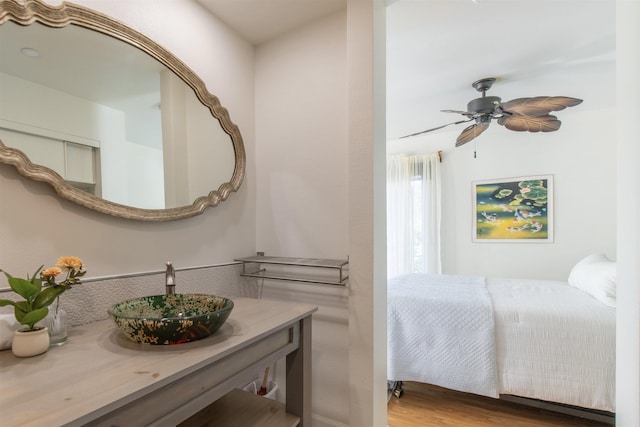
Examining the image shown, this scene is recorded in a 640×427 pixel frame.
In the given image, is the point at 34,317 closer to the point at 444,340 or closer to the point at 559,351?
the point at 444,340

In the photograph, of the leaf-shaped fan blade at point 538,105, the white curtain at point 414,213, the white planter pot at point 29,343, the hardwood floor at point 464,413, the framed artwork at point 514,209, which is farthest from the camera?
the white curtain at point 414,213

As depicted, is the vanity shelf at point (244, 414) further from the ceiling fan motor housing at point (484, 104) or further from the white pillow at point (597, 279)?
the ceiling fan motor housing at point (484, 104)

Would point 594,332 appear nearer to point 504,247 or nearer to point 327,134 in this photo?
point 327,134

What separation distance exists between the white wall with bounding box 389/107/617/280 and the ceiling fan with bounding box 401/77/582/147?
38.1 inches

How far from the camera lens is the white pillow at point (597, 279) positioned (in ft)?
Result: 6.48

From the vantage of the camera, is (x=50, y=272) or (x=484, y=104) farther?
(x=484, y=104)

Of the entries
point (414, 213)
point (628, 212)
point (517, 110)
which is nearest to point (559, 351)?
point (628, 212)

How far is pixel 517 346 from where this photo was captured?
6.19ft

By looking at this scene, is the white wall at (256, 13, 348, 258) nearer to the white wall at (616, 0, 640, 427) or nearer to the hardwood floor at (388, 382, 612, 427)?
the white wall at (616, 0, 640, 427)

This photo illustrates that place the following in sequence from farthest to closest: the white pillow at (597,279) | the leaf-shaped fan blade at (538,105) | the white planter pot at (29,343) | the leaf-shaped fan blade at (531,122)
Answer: the leaf-shaped fan blade at (531,122) < the leaf-shaped fan blade at (538,105) < the white pillow at (597,279) < the white planter pot at (29,343)

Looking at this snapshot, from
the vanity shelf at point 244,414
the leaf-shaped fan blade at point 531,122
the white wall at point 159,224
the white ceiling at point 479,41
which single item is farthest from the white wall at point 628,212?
the white wall at point 159,224

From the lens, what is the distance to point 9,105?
2.92ft

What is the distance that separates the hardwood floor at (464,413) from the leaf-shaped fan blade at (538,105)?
2145 millimetres

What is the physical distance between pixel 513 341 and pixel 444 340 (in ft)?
1.34
